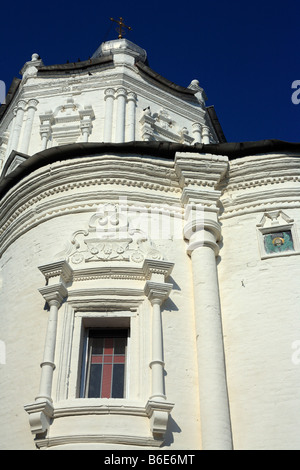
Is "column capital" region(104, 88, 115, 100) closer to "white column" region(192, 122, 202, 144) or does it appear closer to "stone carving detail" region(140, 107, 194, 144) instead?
"stone carving detail" region(140, 107, 194, 144)

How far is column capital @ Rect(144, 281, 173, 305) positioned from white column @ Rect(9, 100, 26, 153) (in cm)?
704

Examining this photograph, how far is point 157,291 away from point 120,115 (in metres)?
6.73

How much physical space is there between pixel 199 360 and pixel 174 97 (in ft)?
30.1

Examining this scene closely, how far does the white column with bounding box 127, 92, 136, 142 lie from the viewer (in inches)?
568

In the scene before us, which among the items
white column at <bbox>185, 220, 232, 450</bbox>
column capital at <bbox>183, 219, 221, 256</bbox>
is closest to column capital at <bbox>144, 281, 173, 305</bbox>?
white column at <bbox>185, 220, 232, 450</bbox>

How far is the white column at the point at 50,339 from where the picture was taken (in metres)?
8.12

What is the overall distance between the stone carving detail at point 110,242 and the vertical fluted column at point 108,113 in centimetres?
436

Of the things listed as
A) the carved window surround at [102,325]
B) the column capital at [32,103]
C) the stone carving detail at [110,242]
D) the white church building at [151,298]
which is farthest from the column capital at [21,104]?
the carved window surround at [102,325]

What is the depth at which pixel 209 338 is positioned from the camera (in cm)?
875

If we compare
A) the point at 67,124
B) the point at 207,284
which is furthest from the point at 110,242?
the point at 67,124

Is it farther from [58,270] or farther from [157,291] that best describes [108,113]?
[157,291]

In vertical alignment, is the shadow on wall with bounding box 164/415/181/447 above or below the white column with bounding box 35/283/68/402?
below

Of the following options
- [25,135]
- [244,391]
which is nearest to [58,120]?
[25,135]

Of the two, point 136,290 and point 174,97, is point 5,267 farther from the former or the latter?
point 174,97
